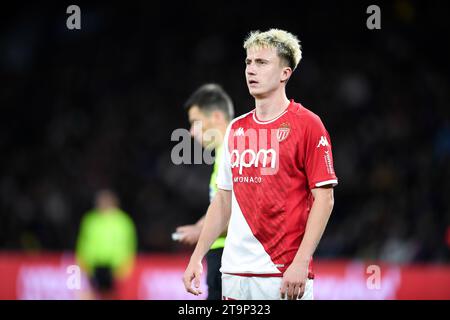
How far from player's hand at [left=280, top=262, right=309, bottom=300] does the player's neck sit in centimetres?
85

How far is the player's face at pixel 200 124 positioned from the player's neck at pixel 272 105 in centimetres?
162

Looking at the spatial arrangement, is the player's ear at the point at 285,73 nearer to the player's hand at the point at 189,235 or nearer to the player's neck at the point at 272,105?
the player's neck at the point at 272,105

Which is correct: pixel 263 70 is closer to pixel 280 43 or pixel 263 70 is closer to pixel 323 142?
pixel 280 43

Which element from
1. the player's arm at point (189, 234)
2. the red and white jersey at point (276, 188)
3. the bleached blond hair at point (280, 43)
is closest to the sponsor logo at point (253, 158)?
the red and white jersey at point (276, 188)

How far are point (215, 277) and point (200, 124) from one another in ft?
3.84

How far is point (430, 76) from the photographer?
1473 centimetres

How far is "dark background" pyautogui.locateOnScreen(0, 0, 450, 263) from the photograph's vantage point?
13.1 meters

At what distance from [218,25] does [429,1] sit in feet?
15.1

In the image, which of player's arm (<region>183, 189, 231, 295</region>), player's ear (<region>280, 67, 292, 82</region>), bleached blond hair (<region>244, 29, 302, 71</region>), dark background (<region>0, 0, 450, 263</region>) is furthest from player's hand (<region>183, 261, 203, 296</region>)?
dark background (<region>0, 0, 450, 263</region>)

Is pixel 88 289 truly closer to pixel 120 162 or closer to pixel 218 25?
pixel 120 162

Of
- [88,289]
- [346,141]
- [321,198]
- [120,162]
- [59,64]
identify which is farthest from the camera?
[59,64]

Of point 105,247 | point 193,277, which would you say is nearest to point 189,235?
point 193,277

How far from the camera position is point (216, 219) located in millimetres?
4570
